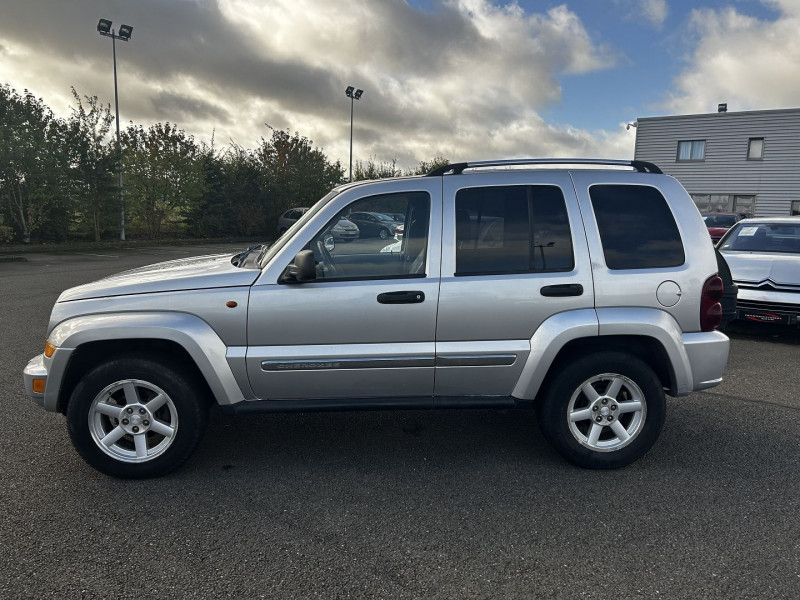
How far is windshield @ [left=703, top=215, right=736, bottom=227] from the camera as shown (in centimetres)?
1847

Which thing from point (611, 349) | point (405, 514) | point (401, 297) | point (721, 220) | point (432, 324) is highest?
point (721, 220)

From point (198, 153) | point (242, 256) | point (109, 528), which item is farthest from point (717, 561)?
point (198, 153)

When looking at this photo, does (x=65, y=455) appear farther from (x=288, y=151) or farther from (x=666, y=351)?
(x=288, y=151)

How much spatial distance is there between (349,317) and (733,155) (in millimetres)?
31417

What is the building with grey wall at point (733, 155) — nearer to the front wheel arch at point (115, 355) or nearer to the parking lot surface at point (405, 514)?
the parking lot surface at point (405, 514)

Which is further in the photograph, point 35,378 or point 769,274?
point 769,274

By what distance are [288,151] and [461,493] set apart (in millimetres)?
33716

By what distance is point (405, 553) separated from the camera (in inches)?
108

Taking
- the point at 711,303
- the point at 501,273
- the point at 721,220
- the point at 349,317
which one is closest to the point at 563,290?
the point at 501,273

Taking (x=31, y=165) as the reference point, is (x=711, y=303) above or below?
below

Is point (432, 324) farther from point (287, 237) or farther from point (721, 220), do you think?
point (721, 220)

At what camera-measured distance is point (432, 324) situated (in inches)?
136

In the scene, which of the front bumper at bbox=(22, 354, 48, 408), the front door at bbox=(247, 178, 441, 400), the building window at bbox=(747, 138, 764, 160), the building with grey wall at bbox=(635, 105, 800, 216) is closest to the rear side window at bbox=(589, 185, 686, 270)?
the front door at bbox=(247, 178, 441, 400)

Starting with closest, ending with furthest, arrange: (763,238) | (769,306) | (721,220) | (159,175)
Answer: (769,306), (763,238), (721,220), (159,175)
